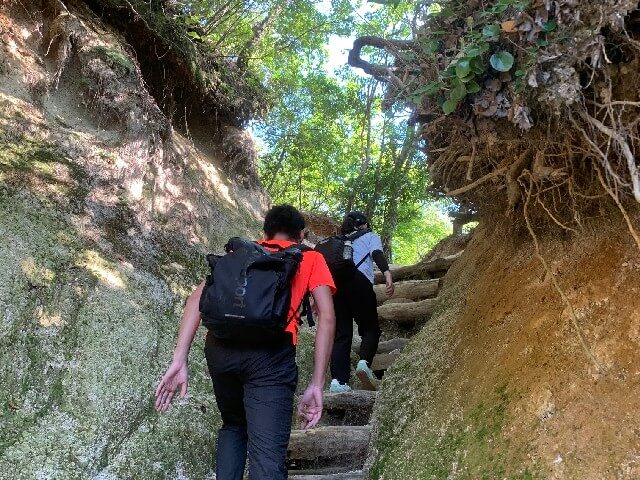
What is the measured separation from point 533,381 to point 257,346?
4.53 ft

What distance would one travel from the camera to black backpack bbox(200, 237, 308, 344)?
2.51 meters

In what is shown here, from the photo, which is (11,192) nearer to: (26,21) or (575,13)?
(26,21)

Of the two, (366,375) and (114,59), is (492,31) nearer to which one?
(366,375)

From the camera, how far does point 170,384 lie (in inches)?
111

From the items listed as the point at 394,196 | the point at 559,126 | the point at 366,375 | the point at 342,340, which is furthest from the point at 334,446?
the point at 394,196

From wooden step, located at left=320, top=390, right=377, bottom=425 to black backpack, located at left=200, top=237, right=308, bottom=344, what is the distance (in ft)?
6.29

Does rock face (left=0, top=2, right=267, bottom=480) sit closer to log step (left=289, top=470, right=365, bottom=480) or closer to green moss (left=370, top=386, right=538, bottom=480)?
log step (left=289, top=470, right=365, bottom=480)

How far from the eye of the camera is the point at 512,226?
11.6 ft

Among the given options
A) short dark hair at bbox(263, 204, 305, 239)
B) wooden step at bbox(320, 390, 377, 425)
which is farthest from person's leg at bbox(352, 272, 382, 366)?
short dark hair at bbox(263, 204, 305, 239)

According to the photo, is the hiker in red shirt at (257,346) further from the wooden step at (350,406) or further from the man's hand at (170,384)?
the wooden step at (350,406)

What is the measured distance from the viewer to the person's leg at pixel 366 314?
15.9 ft

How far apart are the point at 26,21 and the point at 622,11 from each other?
18.6 ft

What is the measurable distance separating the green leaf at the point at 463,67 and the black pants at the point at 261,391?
5.23 feet

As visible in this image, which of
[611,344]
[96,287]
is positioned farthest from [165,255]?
[611,344]
